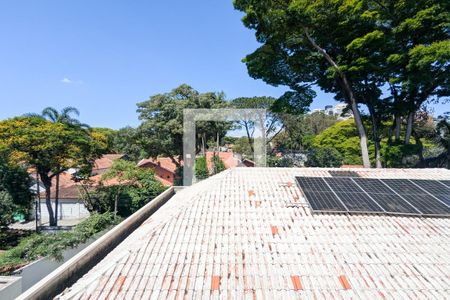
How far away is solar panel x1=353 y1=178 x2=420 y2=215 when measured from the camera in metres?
5.47

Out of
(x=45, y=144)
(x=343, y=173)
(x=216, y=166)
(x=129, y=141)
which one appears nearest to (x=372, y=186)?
(x=343, y=173)

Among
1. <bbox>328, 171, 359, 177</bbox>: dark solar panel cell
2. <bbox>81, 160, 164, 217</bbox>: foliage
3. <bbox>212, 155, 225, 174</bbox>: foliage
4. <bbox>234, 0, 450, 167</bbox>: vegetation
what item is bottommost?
<bbox>81, 160, 164, 217</bbox>: foliage

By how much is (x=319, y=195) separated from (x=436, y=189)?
2897 mm

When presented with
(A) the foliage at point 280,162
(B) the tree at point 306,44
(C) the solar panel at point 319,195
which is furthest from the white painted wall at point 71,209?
(C) the solar panel at point 319,195

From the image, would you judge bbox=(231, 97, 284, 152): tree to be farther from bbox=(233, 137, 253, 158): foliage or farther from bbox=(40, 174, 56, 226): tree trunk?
bbox=(40, 174, 56, 226): tree trunk

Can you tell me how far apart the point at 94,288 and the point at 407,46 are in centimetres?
1720

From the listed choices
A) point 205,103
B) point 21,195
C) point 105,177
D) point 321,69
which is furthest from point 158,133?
point 321,69

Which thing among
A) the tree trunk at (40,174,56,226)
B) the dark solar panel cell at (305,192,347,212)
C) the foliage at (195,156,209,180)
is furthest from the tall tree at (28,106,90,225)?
the dark solar panel cell at (305,192,347,212)

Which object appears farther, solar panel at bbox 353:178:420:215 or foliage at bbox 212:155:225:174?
foliage at bbox 212:155:225:174

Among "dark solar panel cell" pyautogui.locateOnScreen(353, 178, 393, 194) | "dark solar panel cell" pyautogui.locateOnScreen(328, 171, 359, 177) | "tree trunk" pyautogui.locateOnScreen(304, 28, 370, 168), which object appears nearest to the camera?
"dark solar panel cell" pyautogui.locateOnScreen(353, 178, 393, 194)

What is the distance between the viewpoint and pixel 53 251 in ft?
32.9

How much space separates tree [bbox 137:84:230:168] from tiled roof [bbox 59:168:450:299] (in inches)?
842

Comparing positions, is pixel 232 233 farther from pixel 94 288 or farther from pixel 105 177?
pixel 105 177

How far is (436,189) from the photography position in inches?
249
